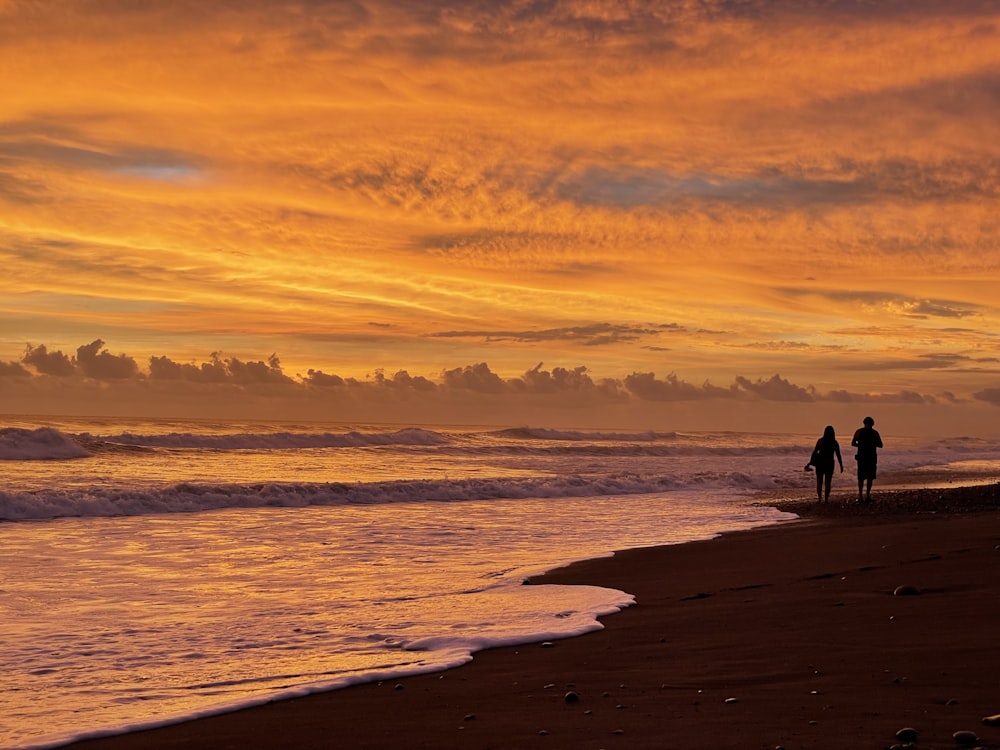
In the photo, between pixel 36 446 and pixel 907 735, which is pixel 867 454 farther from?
pixel 36 446

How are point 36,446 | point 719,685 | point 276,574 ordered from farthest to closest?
point 36,446
point 276,574
point 719,685

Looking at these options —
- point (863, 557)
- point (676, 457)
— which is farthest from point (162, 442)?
point (863, 557)

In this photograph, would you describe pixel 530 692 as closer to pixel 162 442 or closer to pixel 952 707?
pixel 952 707

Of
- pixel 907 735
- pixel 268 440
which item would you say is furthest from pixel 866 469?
pixel 268 440

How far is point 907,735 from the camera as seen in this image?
447 centimetres

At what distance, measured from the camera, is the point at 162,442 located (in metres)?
54.1

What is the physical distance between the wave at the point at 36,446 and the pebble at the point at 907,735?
3848cm

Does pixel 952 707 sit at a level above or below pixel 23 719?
above

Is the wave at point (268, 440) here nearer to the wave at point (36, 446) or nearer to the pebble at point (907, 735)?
the wave at point (36, 446)

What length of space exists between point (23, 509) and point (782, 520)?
15265 mm

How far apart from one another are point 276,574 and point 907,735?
8.86 meters

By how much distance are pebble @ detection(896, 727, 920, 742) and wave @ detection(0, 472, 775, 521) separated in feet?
61.9

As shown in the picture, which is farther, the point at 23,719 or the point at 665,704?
the point at 23,719

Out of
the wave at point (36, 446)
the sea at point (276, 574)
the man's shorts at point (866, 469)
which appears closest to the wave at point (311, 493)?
the sea at point (276, 574)
